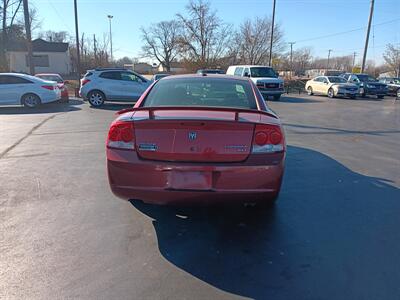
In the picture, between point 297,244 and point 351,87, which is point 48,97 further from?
point 351,87

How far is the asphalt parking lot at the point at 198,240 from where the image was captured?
2707 mm

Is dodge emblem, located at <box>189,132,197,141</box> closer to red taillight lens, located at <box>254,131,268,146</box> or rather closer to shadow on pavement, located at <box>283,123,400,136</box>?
red taillight lens, located at <box>254,131,268,146</box>

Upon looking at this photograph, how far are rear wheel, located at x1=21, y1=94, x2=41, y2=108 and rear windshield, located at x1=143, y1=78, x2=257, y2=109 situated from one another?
478 inches

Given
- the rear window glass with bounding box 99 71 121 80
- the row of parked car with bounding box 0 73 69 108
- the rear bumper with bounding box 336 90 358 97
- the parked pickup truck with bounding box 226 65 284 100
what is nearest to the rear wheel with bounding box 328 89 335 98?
the rear bumper with bounding box 336 90 358 97

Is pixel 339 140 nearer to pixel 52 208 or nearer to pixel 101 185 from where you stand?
pixel 101 185

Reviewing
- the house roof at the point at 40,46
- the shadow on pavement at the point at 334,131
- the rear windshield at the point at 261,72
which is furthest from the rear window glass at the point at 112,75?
the house roof at the point at 40,46

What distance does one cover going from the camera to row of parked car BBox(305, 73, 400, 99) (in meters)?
24.4

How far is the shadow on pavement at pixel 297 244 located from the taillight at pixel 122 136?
1.03 meters

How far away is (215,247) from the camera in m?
3.32

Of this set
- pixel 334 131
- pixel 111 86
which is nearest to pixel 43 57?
pixel 111 86

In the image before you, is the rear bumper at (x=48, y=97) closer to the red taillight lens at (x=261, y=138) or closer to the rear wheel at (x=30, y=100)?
the rear wheel at (x=30, y=100)

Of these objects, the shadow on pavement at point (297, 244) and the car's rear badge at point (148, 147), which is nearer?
the shadow on pavement at point (297, 244)

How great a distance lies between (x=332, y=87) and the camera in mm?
25016

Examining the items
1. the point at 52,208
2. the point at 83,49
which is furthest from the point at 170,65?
the point at 52,208
